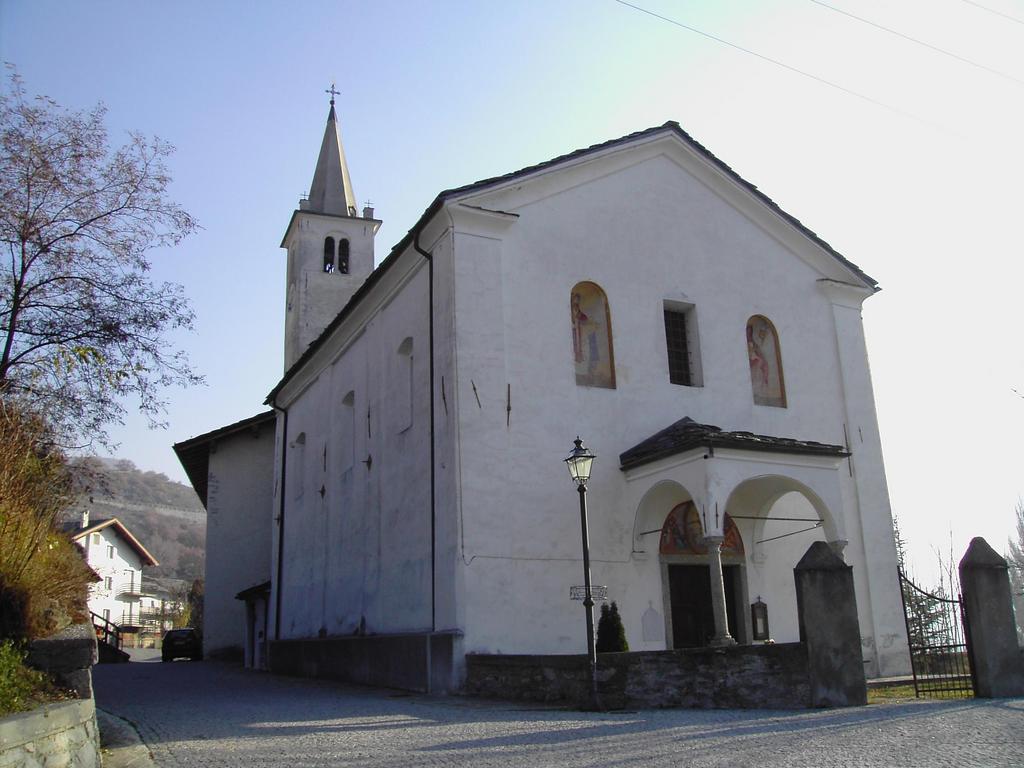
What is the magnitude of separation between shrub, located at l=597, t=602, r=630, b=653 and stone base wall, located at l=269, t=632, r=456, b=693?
228 cm

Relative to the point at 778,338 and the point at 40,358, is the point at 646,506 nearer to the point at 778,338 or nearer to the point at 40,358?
the point at 778,338

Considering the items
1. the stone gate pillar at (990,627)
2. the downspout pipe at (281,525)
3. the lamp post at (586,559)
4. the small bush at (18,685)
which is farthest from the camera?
the downspout pipe at (281,525)

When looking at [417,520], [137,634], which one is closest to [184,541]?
[137,634]

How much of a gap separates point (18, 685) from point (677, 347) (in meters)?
13.1

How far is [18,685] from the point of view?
650 cm

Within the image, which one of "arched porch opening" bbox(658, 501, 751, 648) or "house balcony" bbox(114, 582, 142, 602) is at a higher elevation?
"house balcony" bbox(114, 582, 142, 602)

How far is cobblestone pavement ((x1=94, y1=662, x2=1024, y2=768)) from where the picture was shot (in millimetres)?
7238

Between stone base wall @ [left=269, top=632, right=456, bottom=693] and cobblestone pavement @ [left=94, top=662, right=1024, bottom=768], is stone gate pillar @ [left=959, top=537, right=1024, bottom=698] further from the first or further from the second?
stone base wall @ [left=269, top=632, right=456, bottom=693]

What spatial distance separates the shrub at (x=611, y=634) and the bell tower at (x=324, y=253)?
23358mm

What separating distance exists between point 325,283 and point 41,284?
22778mm

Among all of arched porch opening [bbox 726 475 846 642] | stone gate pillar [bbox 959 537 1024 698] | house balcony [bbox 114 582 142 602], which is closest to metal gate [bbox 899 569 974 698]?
stone gate pillar [bbox 959 537 1024 698]

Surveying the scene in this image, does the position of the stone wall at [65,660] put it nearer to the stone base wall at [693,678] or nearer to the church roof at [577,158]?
the stone base wall at [693,678]

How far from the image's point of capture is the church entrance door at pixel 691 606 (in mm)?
15406

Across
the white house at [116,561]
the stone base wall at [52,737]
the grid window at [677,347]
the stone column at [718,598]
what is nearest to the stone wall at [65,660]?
the stone base wall at [52,737]
